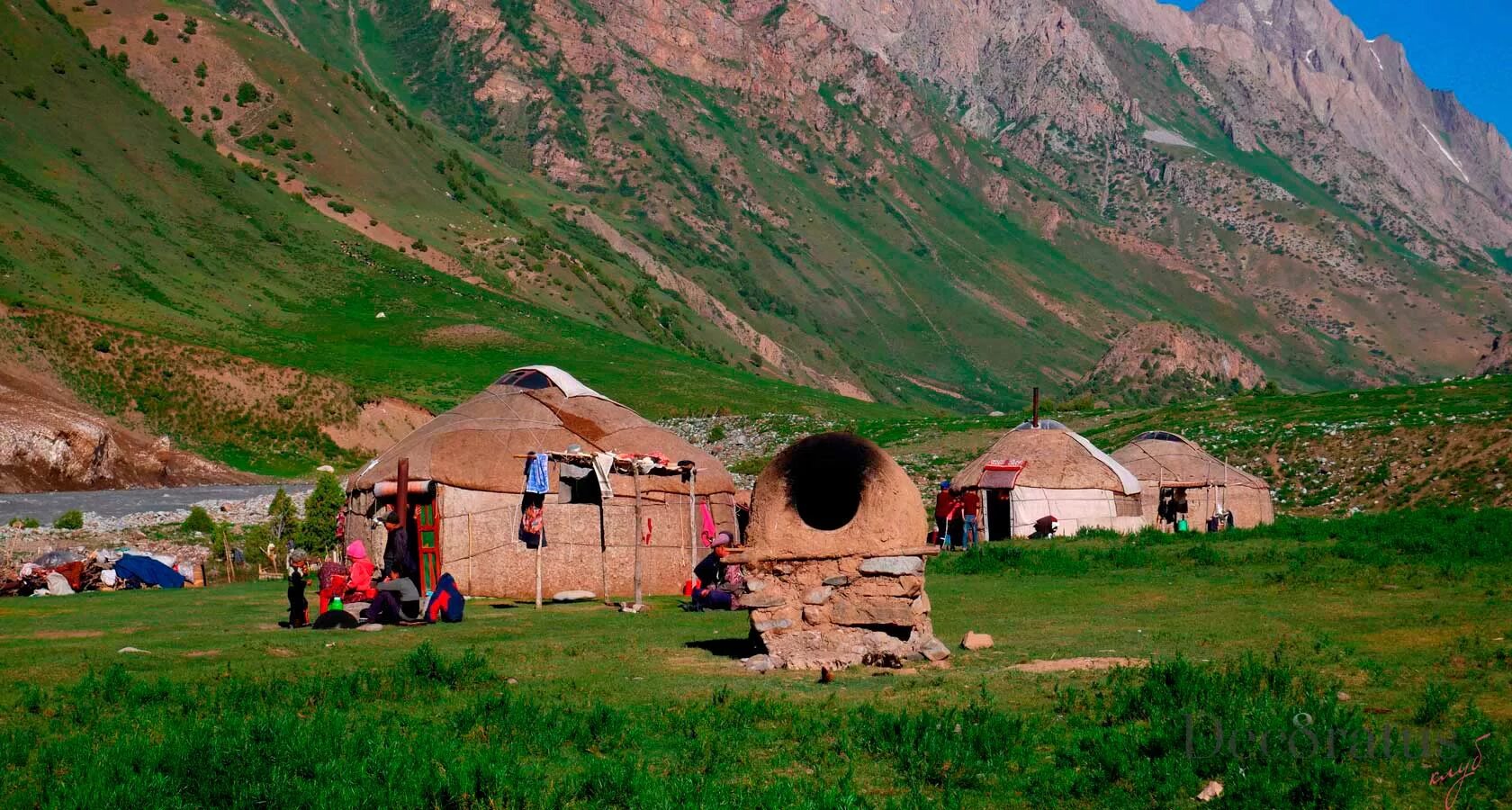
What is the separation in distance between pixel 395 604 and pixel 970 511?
75.3 feet

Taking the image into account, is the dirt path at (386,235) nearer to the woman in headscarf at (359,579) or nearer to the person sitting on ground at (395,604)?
the woman in headscarf at (359,579)

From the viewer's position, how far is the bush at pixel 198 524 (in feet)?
143

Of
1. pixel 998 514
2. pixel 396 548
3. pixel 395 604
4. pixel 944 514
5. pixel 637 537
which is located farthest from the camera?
pixel 998 514

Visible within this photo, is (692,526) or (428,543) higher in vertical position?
(692,526)

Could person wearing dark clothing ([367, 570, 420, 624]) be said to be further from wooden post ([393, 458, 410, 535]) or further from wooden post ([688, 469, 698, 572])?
wooden post ([688, 469, 698, 572])

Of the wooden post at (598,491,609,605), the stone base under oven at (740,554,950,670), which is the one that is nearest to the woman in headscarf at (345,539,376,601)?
the wooden post at (598,491,609,605)

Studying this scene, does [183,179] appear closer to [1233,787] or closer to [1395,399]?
[1395,399]

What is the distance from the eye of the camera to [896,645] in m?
15.7

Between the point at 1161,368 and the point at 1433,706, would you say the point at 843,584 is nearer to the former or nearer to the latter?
the point at 1433,706

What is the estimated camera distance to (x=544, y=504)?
27125mm
